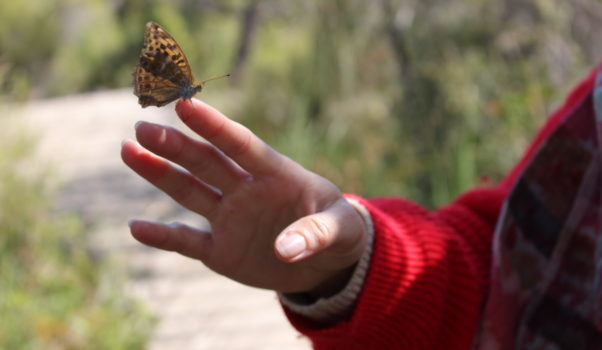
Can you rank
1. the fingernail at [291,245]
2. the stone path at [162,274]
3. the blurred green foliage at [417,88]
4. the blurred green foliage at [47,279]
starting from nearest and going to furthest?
the fingernail at [291,245] → the blurred green foliage at [47,279] → the stone path at [162,274] → the blurred green foliage at [417,88]

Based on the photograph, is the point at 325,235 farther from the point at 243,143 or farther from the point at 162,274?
the point at 162,274

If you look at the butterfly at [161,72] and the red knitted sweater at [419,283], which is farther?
the red knitted sweater at [419,283]

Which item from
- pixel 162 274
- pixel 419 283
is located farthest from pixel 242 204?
pixel 162 274

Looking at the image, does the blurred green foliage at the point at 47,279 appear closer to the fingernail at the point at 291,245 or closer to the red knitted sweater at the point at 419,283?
the red knitted sweater at the point at 419,283

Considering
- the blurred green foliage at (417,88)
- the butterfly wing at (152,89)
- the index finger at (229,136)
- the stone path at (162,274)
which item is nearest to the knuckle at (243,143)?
the index finger at (229,136)

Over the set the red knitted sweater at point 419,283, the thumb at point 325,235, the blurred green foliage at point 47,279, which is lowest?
the blurred green foliage at point 47,279

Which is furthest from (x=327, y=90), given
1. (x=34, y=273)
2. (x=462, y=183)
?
(x=34, y=273)

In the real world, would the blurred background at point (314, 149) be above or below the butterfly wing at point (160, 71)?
below

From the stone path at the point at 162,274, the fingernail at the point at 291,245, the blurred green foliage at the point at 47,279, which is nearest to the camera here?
the fingernail at the point at 291,245
